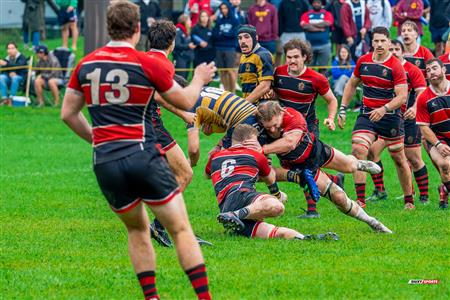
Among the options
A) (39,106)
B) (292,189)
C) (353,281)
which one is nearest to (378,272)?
(353,281)

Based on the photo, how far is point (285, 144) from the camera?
12.3 metres

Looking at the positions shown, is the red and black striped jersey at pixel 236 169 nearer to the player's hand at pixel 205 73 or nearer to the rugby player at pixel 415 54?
the player's hand at pixel 205 73

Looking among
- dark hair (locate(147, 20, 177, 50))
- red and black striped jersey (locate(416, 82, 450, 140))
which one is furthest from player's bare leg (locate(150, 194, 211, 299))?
red and black striped jersey (locate(416, 82, 450, 140))

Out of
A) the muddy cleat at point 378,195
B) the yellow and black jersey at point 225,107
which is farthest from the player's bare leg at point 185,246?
the muddy cleat at point 378,195

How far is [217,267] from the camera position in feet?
32.3

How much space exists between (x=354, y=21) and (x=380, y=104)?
1252 cm

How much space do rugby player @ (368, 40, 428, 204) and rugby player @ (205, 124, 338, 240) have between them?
10.6 feet

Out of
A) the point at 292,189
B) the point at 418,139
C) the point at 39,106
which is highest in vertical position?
the point at 418,139

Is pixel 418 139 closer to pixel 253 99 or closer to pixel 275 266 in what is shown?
pixel 253 99

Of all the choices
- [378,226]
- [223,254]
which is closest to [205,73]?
[223,254]

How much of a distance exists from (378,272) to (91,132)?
9.65 ft

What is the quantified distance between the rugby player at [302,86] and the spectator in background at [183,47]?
1320 cm

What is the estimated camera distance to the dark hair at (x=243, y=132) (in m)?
11.8

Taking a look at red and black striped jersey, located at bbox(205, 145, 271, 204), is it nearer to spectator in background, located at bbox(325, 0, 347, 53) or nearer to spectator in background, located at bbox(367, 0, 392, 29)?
spectator in background, located at bbox(367, 0, 392, 29)
